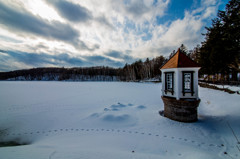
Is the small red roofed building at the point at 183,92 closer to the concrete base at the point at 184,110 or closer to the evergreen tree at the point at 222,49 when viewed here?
the concrete base at the point at 184,110

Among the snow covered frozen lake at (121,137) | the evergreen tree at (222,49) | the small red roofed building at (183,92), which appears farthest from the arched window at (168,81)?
the evergreen tree at (222,49)

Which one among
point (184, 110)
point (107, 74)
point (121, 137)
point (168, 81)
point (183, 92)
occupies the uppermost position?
point (107, 74)

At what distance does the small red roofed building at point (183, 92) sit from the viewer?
266 inches

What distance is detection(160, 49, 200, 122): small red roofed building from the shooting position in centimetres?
677

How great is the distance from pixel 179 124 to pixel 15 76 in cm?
15609

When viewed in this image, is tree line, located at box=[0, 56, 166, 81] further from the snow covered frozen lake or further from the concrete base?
the snow covered frozen lake

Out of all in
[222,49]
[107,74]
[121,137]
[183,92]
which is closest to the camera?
[121,137]

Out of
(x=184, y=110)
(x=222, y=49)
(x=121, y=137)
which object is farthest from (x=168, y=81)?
(x=222, y=49)

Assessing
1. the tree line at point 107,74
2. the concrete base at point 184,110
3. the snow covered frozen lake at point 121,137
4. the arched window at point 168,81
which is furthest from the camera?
the tree line at point 107,74

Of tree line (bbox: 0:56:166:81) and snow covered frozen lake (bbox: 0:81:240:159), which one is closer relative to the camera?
snow covered frozen lake (bbox: 0:81:240:159)

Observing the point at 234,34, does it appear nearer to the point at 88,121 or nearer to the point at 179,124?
the point at 179,124

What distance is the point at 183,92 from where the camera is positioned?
696cm

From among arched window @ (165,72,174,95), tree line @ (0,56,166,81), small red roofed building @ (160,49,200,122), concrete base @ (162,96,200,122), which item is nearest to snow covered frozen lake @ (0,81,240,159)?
concrete base @ (162,96,200,122)

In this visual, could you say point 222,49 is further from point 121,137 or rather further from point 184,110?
point 121,137
